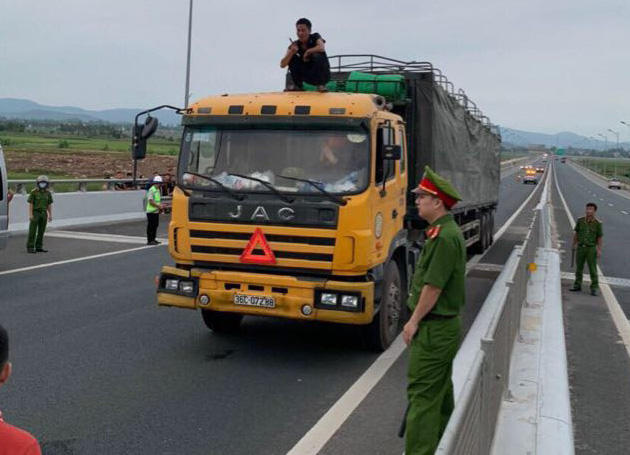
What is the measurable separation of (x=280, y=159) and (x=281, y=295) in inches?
54.8

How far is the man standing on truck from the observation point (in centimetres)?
843

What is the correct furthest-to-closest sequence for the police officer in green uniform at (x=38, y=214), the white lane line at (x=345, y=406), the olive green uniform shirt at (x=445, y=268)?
the police officer in green uniform at (x=38, y=214)
the white lane line at (x=345, y=406)
the olive green uniform shirt at (x=445, y=268)

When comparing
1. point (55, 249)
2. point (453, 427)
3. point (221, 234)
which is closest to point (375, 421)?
point (221, 234)

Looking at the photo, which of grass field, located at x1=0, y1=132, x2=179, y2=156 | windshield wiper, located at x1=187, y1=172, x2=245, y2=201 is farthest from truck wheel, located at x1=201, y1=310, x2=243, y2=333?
grass field, located at x1=0, y1=132, x2=179, y2=156

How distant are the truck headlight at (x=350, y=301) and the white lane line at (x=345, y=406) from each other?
72 cm

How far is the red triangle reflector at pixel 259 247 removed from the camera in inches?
282

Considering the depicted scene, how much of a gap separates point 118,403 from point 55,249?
10.4m

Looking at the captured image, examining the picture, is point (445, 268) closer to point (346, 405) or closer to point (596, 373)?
point (346, 405)

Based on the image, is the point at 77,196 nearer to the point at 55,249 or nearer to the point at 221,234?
the point at 55,249

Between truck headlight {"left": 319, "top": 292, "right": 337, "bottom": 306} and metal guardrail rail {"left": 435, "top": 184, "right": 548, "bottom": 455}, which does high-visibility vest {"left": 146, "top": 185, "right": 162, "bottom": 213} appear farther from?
metal guardrail rail {"left": 435, "top": 184, "right": 548, "bottom": 455}

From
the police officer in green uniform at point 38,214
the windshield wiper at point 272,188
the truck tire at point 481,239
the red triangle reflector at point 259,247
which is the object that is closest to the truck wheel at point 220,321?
the red triangle reflector at point 259,247

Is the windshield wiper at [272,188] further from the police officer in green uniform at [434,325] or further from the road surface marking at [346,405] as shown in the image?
the police officer in green uniform at [434,325]

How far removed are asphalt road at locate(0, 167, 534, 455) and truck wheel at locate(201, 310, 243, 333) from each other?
0.46 feet

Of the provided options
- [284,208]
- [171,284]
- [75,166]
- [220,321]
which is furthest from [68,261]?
[75,166]
